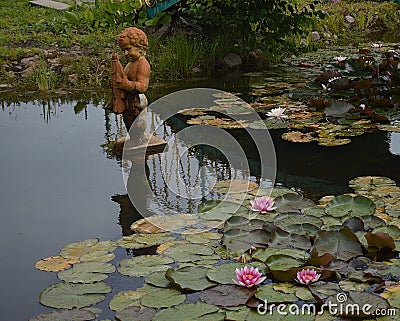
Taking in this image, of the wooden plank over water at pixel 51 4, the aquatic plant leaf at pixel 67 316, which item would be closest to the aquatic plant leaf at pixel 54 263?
the aquatic plant leaf at pixel 67 316

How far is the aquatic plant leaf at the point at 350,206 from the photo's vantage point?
113 inches

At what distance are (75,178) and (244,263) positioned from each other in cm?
154

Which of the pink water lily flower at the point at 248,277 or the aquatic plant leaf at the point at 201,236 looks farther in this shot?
the aquatic plant leaf at the point at 201,236

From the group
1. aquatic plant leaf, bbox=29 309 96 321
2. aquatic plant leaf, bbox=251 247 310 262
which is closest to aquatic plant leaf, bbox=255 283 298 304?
aquatic plant leaf, bbox=251 247 310 262

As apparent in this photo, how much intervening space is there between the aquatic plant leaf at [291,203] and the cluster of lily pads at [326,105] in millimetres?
1107

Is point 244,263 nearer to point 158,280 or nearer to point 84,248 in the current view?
point 158,280

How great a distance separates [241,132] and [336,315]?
2566mm

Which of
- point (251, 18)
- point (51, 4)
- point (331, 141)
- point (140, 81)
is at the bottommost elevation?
point (331, 141)

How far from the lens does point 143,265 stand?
2.54m

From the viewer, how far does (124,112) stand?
389cm

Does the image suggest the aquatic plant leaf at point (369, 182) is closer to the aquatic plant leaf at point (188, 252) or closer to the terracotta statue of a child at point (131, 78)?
the aquatic plant leaf at point (188, 252)

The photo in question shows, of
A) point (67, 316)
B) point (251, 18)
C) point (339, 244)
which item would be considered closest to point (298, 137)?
point (339, 244)

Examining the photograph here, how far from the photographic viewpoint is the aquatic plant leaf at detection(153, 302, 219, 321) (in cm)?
211

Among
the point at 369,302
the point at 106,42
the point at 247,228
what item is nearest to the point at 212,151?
the point at 247,228
